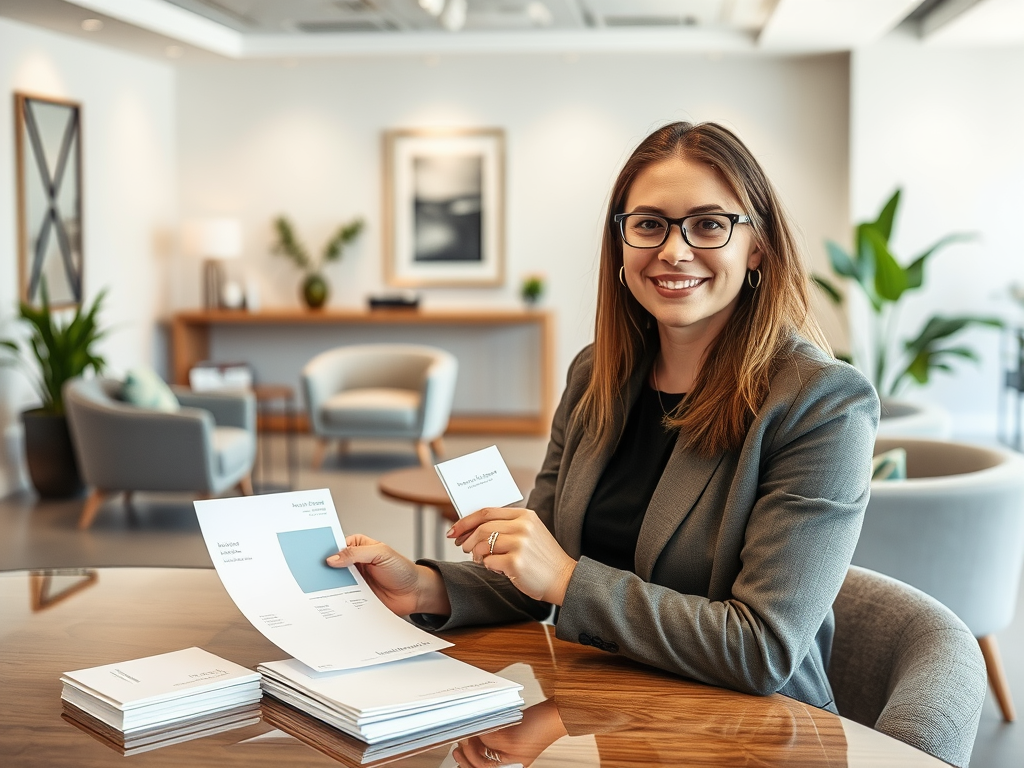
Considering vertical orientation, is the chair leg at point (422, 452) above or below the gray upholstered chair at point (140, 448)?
below

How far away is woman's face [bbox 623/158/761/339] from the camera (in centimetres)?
152

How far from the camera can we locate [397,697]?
1169mm

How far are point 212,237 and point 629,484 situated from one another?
6.91 m

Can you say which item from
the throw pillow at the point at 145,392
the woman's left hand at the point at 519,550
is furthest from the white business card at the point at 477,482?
the throw pillow at the point at 145,392

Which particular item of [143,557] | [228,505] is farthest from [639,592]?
[143,557]

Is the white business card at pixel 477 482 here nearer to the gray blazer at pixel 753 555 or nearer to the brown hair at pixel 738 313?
the gray blazer at pixel 753 555

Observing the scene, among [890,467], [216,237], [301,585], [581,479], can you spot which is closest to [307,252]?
[216,237]

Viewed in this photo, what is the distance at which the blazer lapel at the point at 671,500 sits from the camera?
1477 millimetres

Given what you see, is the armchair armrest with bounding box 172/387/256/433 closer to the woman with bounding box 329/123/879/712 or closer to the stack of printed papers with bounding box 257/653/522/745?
the woman with bounding box 329/123/879/712

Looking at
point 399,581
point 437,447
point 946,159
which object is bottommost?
point 437,447

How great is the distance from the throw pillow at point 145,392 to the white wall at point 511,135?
9.80 ft

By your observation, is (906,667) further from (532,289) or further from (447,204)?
(447,204)

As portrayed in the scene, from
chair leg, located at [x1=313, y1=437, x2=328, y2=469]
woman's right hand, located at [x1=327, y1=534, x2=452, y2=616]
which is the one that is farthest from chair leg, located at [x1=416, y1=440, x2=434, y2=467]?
woman's right hand, located at [x1=327, y1=534, x2=452, y2=616]

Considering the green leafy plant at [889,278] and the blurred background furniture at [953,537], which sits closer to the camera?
the blurred background furniture at [953,537]
